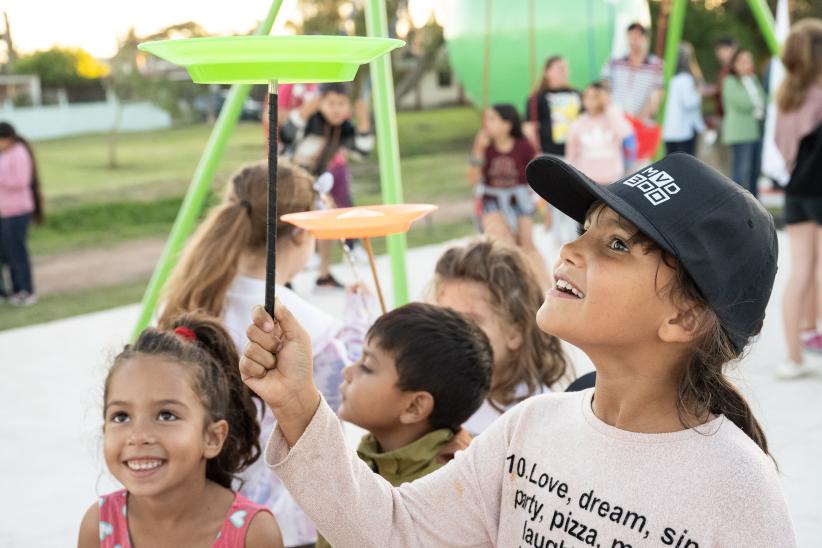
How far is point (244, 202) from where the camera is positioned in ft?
9.08

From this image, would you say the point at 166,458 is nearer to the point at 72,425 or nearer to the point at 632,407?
the point at 632,407

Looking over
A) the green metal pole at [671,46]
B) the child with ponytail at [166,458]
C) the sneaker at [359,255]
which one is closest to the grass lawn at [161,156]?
the sneaker at [359,255]

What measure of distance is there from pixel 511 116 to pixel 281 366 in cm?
561

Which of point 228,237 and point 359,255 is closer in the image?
point 228,237

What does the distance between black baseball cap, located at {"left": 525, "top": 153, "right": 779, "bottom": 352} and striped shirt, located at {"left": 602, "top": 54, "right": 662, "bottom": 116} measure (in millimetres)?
6847

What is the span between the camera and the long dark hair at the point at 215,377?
82.3 inches

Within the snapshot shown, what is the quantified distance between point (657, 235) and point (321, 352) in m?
1.42

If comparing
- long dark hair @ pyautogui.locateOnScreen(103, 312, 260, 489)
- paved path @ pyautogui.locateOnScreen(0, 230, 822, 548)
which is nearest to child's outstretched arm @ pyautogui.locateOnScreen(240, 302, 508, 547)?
long dark hair @ pyautogui.locateOnScreen(103, 312, 260, 489)

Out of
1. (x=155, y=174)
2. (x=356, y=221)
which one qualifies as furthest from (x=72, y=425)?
(x=155, y=174)

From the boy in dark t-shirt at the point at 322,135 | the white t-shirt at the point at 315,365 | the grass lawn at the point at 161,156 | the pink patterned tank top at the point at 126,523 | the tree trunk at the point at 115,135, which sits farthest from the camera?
the tree trunk at the point at 115,135

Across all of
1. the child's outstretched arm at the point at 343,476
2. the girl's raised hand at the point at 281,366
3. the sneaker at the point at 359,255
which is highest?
the girl's raised hand at the point at 281,366

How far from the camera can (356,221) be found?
80.0 inches

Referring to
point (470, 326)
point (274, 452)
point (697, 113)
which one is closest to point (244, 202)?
point (470, 326)

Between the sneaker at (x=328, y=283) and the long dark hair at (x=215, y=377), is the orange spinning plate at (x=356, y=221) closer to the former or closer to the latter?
the long dark hair at (x=215, y=377)
